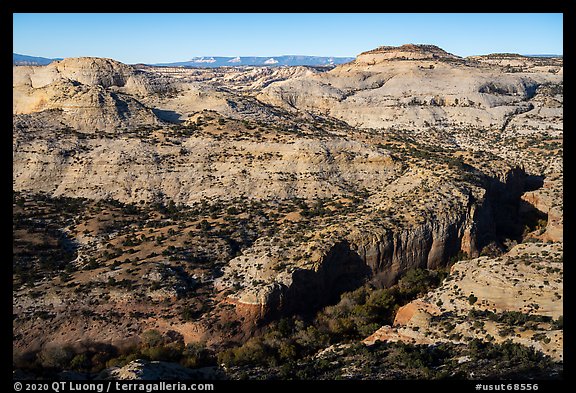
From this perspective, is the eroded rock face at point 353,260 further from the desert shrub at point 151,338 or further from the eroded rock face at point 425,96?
the eroded rock face at point 425,96

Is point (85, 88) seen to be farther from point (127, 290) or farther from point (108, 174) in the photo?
point (127, 290)

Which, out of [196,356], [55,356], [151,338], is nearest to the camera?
[55,356]

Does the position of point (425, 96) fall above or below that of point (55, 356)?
above

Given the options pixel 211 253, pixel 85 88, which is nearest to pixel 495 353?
pixel 211 253

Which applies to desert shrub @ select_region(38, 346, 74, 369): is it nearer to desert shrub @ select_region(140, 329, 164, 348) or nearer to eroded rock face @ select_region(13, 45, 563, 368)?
eroded rock face @ select_region(13, 45, 563, 368)

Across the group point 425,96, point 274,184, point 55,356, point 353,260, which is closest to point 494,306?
point 353,260

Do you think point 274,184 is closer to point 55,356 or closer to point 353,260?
point 353,260

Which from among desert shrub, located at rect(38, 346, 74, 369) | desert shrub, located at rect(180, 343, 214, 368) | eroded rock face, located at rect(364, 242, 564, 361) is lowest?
desert shrub, located at rect(180, 343, 214, 368)

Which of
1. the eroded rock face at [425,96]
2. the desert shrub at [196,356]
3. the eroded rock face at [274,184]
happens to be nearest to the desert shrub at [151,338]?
the eroded rock face at [274,184]

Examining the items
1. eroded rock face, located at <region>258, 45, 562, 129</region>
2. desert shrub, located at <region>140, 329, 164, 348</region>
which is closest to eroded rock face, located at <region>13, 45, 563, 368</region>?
desert shrub, located at <region>140, 329, 164, 348</region>

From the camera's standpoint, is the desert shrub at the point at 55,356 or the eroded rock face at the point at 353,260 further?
the eroded rock face at the point at 353,260

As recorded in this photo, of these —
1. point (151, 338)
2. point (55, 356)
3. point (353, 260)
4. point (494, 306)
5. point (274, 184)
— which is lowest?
point (151, 338)

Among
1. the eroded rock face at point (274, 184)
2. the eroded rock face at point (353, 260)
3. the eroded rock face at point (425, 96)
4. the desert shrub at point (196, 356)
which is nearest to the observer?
the desert shrub at point (196, 356)

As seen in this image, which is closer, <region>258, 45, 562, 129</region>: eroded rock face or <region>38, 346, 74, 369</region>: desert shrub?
<region>38, 346, 74, 369</region>: desert shrub
